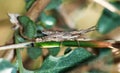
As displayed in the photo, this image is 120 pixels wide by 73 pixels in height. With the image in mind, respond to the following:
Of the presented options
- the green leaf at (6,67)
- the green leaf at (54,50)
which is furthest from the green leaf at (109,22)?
the green leaf at (6,67)

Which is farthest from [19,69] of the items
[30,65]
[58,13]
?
[58,13]

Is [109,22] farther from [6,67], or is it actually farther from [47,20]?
[6,67]

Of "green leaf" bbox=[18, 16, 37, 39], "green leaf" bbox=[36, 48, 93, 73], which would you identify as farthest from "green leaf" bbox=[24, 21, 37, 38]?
"green leaf" bbox=[36, 48, 93, 73]

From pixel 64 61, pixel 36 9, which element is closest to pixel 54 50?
pixel 64 61

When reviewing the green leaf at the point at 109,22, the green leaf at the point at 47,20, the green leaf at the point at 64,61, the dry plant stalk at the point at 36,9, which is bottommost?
the green leaf at the point at 64,61

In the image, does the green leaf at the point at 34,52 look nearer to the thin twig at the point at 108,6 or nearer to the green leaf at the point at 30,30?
the green leaf at the point at 30,30

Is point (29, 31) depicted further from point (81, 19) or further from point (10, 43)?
point (81, 19)
